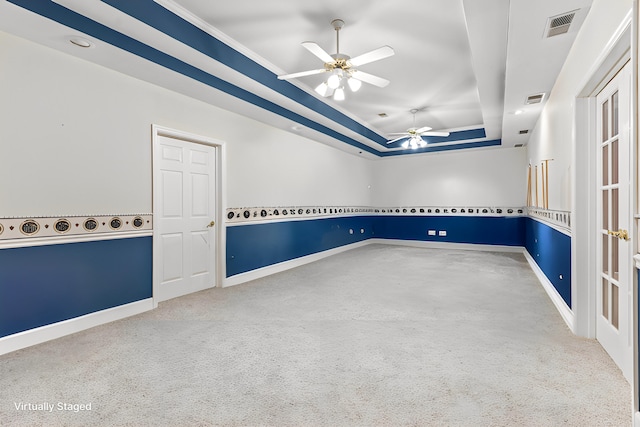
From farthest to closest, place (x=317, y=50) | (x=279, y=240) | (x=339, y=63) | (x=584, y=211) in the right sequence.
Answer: (x=279, y=240), (x=339, y=63), (x=317, y=50), (x=584, y=211)

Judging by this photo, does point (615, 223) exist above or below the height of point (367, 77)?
below

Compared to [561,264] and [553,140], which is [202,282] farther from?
[553,140]

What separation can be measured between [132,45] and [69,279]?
217cm

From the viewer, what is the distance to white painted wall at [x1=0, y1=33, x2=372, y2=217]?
8.52 ft

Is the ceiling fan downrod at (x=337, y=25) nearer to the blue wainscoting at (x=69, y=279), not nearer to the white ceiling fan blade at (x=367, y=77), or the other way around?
the white ceiling fan blade at (x=367, y=77)

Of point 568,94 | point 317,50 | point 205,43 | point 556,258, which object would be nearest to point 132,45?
point 205,43

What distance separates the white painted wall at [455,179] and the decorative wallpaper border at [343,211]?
0.43ft

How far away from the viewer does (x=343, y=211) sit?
785cm

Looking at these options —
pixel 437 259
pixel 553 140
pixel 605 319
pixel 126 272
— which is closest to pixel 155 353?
pixel 126 272

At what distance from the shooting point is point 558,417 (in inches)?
66.6

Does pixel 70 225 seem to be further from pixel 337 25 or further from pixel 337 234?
pixel 337 234

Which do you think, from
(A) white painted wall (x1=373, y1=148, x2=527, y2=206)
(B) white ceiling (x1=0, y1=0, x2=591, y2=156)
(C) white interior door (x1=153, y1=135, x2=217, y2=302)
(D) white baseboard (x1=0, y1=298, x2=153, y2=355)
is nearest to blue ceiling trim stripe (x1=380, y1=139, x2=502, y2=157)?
(A) white painted wall (x1=373, y1=148, x2=527, y2=206)

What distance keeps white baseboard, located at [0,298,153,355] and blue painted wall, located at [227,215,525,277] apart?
138 cm

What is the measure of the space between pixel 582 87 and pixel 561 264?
1.79 meters
